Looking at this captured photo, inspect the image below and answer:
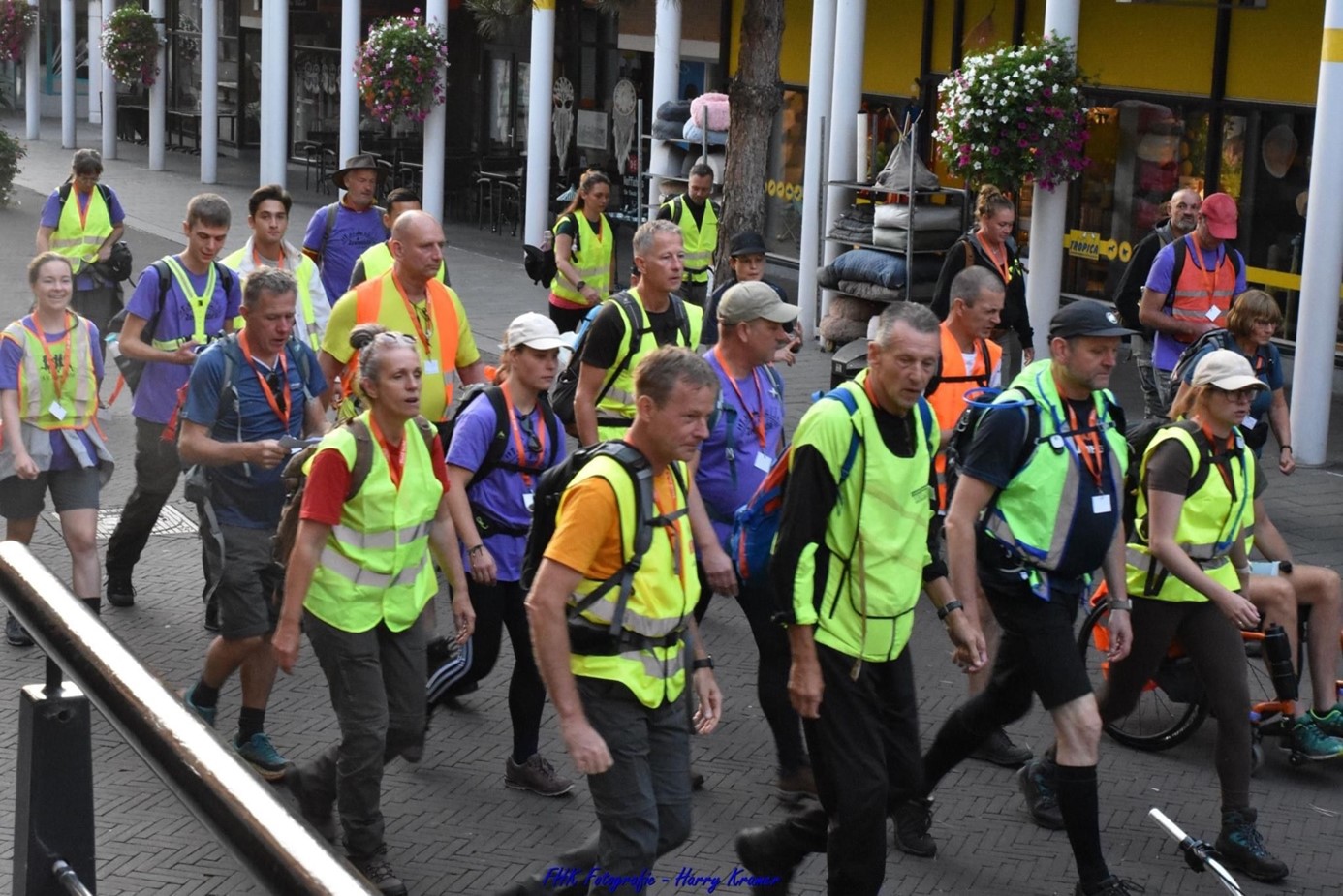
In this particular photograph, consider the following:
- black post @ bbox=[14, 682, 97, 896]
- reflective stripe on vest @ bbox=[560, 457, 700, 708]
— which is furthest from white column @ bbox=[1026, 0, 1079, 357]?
black post @ bbox=[14, 682, 97, 896]

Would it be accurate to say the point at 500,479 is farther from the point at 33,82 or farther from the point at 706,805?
the point at 33,82

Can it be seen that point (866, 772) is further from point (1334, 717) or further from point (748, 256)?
point (748, 256)

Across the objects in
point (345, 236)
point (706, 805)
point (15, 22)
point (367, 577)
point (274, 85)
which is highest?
point (15, 22)

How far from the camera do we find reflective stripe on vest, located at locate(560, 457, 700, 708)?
16.0 feet

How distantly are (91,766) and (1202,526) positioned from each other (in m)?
4.94

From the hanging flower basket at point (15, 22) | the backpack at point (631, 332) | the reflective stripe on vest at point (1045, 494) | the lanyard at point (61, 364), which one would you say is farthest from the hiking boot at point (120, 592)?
the hanging flower basket at point (15, 22)

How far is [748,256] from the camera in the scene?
10.5 m

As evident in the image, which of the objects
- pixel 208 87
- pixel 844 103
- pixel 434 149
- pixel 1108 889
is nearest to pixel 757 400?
pixel 1108 889

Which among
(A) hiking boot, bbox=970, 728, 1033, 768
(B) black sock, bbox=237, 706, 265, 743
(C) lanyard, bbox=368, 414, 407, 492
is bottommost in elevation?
(A) hiking boot, bbox=970, 728, 1033, 768

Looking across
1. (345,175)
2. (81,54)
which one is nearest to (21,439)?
(345,175)

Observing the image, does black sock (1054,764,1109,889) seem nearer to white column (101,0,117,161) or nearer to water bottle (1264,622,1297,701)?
water bottle (1264,622,1297,701)

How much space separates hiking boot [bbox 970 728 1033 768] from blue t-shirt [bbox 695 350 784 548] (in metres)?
1.32

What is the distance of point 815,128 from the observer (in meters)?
17.1

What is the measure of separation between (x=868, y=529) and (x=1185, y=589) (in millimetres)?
1707
